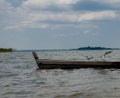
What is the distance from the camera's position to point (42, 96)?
11617mm

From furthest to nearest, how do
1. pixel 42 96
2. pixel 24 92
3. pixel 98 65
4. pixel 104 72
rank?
1. pixel 98 65
2. pixel 104 72
3. pixel 24 92
4. pixel 42 96

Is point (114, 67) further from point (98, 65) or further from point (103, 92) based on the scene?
point (103, 92)

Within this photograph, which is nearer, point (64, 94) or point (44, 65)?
point (64, 94)

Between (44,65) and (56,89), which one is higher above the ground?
(56,89)

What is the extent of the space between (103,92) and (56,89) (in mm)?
2108

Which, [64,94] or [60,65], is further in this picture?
[60,65]

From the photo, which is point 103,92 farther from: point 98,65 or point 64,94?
point 98,65

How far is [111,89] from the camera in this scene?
12.8 m

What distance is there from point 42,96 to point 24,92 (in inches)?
46.5

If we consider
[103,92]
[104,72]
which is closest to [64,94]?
[103,92]

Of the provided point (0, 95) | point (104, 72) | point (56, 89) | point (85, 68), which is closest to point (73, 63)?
point (85, 68)

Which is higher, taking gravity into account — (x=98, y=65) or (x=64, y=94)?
(x=64, y=94)

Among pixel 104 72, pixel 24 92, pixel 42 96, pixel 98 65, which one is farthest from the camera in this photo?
pixel 98 65

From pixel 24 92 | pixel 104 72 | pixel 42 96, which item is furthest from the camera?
pixel 104 72
